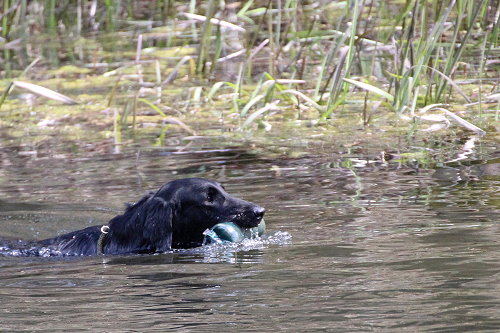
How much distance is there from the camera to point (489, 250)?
5.04 metres

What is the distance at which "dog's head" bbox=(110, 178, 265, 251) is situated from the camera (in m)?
6.33

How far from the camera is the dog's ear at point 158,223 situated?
6.32 m

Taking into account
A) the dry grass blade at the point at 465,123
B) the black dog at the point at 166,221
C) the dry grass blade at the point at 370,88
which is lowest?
the black dog at the point at 166,221

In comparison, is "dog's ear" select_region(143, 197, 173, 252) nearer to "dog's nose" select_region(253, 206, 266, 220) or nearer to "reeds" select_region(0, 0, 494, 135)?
"dog's nose" select_region(253, 206, 266, 220)

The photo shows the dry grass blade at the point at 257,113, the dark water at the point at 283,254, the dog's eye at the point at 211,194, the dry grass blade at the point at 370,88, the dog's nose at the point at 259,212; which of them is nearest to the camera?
the dark water at the point at 283,254

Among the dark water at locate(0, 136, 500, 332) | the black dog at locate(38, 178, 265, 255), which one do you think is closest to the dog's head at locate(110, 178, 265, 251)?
the black dog at locate(38, 178, 265, 255)

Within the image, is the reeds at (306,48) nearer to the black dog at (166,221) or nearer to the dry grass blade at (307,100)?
the dry grass blade at (307,100)

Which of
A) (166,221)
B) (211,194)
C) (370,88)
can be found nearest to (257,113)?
(370,88)

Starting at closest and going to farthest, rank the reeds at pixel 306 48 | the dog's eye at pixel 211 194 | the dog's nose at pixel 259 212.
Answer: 1. the dog's nose at pixel 259 212
2. the dog's eye at pixel 211 194
3. the reeds at pixel 306 48

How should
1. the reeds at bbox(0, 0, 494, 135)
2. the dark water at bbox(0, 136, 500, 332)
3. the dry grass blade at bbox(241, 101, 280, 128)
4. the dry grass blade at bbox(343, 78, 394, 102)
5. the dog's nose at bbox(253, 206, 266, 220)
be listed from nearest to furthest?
the dark water at bbox(0, 136, 500, 332) → the dog's nose at bbox(253, 206, 266, 220) → the dry grass blade at bbox(343, 78, 394, 102) → the dry grass blade at bbox(241, 101, 280, 128) → the reeds at bbox(0, 0, 494, 135)

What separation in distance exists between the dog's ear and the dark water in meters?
0.23

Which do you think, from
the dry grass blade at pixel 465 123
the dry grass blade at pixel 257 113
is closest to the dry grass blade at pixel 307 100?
the dry grass blade at pixel 257 113

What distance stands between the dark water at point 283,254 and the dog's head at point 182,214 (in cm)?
23

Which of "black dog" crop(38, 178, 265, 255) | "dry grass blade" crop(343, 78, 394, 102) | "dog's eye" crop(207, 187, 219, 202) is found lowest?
"black dog" crop(38, 178, 265, 255)
